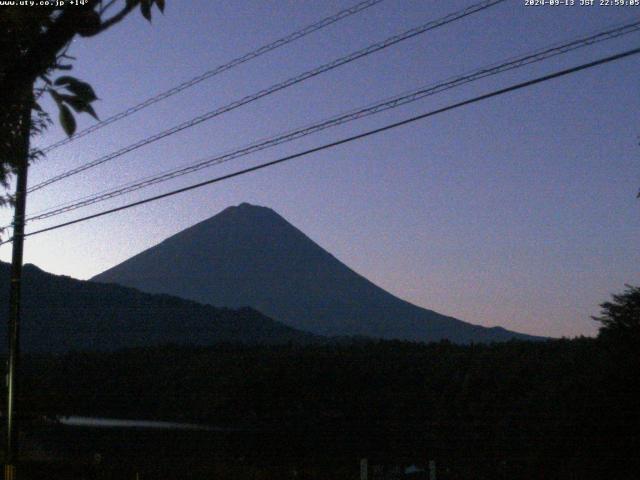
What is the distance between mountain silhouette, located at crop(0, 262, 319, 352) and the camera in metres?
82.8

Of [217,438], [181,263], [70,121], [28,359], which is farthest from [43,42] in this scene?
[181,263]

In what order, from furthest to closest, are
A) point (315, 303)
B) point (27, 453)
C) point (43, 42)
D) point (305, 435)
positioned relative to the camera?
1. point (315, 303)
2. point (305, 435)
3. point (27, 453)
4. point (43, 42)

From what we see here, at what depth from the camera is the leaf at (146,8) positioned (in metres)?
4.90

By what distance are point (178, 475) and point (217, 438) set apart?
1624 centimetres

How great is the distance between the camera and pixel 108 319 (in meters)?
88.2

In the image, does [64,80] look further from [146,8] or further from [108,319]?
[108,319]

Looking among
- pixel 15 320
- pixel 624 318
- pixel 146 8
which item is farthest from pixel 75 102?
pixel 624 318

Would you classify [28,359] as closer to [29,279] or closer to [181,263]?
[29,279]

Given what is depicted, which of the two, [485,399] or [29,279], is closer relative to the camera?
[485,399]

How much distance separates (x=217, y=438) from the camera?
128ft

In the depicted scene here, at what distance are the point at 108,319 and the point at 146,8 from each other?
8623 centimetres

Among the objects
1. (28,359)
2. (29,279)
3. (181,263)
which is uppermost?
(181,263)

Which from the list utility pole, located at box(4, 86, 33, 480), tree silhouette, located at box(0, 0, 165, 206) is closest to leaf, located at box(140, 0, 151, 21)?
tree silhouette, located at box(0, 0, 165, 206)

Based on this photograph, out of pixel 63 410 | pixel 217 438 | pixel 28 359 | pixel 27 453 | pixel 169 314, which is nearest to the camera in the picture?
pixel 63 410
